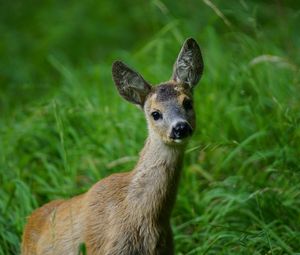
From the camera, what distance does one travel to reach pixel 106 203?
16.1ft

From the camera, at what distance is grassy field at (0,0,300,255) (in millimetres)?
5438

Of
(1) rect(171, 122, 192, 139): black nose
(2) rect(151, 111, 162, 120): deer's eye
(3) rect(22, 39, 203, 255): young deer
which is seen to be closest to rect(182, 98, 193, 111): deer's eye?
(3) rect(22, 39, 203, 255): young deer

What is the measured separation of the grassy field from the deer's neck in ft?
1.15

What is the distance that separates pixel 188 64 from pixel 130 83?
1.31 ft

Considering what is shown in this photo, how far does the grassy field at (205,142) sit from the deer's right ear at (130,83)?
422mm

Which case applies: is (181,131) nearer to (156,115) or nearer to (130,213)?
(156,115)

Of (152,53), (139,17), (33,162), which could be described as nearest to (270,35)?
(152,53)

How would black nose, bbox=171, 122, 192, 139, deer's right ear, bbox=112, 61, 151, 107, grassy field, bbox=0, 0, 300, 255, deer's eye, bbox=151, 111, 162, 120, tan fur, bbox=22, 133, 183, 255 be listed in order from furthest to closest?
grassy field, bbox=0, 0, 300, 255, deer's right ear, bbox=112, 61, 151, 107, deer's eye, bbox=151, 111, 162, 120, tan fur, bbox=22, 133, 183, 255, black nose, bbox=171, 122, 192, 139

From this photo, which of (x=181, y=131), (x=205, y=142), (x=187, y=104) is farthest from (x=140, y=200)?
(x=205, y=142)

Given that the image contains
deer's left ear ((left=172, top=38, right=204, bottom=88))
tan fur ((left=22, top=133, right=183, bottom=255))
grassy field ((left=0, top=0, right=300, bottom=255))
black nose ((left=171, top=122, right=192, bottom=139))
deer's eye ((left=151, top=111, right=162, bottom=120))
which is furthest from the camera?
grassy field ((left=0, top=0, right=300, bottom=255))

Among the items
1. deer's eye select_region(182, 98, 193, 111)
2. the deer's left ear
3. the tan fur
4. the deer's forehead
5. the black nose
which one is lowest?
the tan fur

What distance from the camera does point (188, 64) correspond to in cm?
526

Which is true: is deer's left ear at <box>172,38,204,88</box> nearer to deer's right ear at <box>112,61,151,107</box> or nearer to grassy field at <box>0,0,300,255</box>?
deer's right ear at <box>112,61,151,107</box>

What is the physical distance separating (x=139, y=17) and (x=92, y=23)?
56 centimetres
